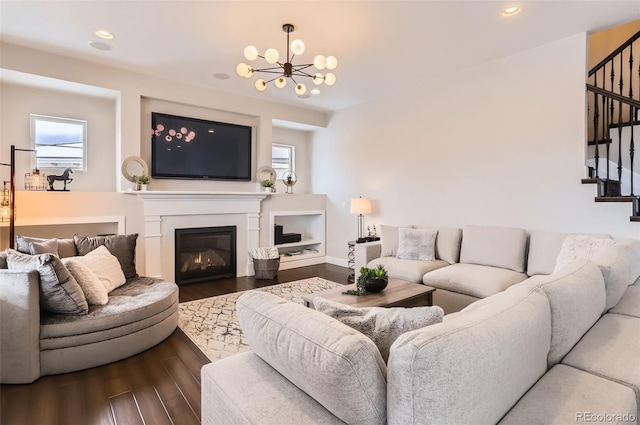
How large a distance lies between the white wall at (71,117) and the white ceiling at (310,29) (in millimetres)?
791

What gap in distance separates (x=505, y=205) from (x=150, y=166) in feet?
15.6

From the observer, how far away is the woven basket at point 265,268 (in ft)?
16.4

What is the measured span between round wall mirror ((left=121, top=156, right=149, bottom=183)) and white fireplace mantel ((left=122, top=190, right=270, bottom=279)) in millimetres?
A: 280

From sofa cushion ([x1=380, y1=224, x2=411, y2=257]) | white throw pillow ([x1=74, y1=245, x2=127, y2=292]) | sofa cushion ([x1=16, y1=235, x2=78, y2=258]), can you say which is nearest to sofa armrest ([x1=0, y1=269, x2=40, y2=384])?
white throw pillow ([x1=74, y1=245, x2=127, y2=292])

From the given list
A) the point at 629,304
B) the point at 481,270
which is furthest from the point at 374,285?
the point at 629,304

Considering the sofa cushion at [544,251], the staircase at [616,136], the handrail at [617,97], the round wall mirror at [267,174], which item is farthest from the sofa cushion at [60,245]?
the handrail at [617,97]

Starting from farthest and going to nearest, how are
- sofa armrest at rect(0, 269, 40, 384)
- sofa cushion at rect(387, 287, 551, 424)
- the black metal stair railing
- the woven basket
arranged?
the woven basket, the black metal stair railing, sofa armrest at rect(0, 269, 40, 384), sofa cushion at rect(387, 287, 551, 424)

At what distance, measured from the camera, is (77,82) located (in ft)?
12.7

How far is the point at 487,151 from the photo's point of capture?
159 inches

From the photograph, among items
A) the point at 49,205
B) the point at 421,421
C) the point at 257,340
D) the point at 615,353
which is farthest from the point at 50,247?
the point at 615,353

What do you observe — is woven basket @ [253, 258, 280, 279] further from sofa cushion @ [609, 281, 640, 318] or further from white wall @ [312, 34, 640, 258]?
sofa cushion @ [609, 281, 640, 318]

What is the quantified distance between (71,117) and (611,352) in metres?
5.83

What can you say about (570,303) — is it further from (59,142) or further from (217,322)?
(59,142)

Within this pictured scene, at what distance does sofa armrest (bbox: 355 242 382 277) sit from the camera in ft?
14.3
